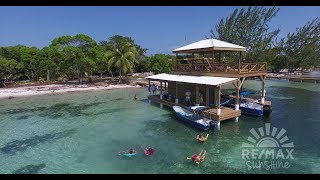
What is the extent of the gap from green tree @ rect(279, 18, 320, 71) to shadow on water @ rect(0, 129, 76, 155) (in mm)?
57016

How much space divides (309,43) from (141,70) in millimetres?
48878

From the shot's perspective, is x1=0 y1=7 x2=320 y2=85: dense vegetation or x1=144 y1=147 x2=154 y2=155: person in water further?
x1=0 y1=7 x2=320 y2=85: dense vegetation

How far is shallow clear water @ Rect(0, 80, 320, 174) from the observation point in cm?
1505

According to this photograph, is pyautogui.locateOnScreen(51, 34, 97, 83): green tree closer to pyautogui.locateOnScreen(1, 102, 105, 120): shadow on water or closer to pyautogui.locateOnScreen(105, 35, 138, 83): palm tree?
pyautogui.locateOnScreen(105, 35, 138, 83): palm tree

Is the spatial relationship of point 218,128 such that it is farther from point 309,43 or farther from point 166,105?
point 309,43

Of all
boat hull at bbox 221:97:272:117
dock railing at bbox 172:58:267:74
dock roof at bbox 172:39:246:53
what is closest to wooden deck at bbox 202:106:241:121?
boat hull at bbox 221:97:272:117

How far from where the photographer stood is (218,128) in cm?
2167

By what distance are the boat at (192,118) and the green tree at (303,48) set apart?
153 feet

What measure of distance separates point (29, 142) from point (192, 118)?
553 inches

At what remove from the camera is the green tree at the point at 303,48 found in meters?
59.5

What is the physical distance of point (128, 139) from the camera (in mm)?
19812

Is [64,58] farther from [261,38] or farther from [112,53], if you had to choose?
[261,38]

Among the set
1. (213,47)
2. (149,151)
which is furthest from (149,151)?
(213,47)
